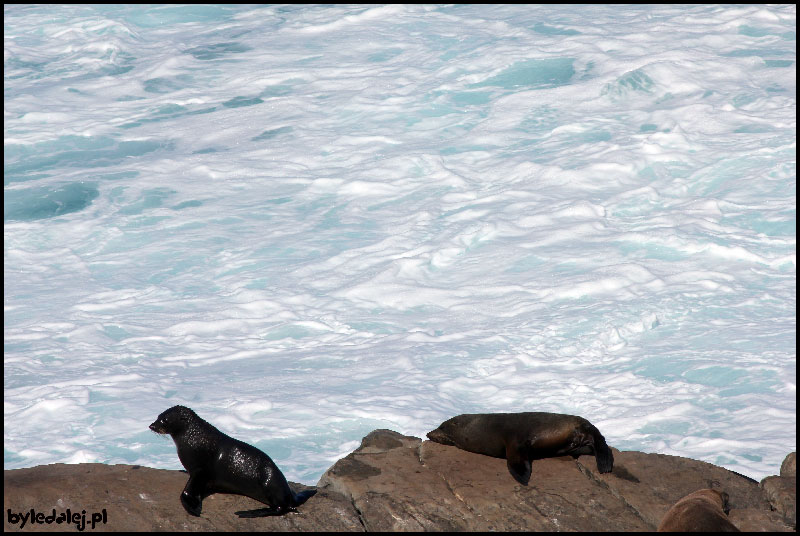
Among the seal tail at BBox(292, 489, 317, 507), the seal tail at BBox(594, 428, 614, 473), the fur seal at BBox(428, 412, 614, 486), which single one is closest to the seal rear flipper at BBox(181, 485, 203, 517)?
the seal tail at BBox(292, 489, 317, 507)

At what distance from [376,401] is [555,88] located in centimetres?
1062

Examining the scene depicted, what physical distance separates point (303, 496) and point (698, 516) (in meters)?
1.87

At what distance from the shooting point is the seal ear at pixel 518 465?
484cm

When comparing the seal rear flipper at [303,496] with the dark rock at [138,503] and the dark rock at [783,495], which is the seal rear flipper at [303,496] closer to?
the dark rock at [138,503]

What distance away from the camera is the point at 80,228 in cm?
1507

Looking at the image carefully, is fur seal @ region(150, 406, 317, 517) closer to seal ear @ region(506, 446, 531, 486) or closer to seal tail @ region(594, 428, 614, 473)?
seal ear @ region(506, 446, 531, 486)

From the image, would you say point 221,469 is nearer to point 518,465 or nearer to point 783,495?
point 518,465

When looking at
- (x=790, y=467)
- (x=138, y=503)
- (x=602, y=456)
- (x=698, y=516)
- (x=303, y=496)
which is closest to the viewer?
(x=698, y=516)

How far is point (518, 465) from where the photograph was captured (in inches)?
195

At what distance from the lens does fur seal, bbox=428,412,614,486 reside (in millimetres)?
5066

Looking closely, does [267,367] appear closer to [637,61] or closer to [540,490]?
[540,490]

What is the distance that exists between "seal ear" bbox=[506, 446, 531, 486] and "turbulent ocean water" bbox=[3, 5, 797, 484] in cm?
478

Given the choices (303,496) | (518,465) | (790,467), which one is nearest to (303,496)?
(303,496)

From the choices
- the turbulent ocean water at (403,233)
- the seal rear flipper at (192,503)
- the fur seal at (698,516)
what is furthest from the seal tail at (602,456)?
the turbulent ocean water at (403,233)
